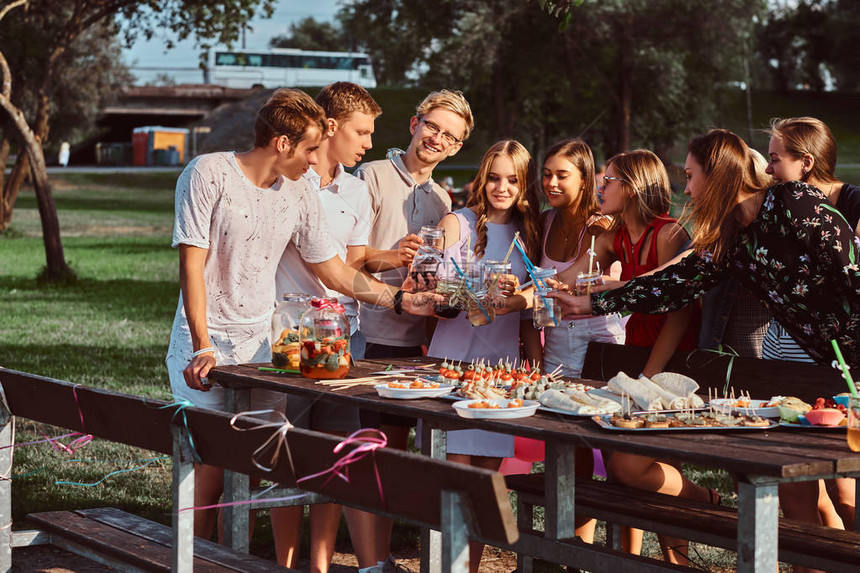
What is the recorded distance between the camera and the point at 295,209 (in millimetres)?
4812

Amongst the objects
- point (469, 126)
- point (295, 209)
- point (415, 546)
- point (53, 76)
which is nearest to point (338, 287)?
point (295, 209)

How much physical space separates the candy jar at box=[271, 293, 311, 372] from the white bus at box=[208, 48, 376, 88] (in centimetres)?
7714

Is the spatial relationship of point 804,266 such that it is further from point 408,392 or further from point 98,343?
point 98,343

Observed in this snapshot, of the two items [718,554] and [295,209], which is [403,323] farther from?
[718,554]

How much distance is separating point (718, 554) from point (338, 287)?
2520 mm

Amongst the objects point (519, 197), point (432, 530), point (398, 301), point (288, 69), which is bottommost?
point (432, 530)

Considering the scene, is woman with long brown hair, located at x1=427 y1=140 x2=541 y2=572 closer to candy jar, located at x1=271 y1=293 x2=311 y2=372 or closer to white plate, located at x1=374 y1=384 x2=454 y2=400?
candy jar, located at x1=271 y1=293 x2=311 y2=372

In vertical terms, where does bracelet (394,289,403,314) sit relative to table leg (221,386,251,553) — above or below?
above

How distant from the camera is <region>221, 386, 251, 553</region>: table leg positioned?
462cm

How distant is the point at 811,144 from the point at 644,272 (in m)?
1.01

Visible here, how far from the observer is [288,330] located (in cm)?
471

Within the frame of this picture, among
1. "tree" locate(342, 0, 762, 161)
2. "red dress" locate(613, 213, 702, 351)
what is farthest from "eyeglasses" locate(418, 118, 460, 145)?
"tree" locate(342, 0, 762, 161)

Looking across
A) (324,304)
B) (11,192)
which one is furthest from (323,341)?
(11,192)

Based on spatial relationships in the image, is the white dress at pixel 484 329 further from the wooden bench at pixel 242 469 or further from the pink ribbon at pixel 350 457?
the pink ribbon at pixel 350 457
